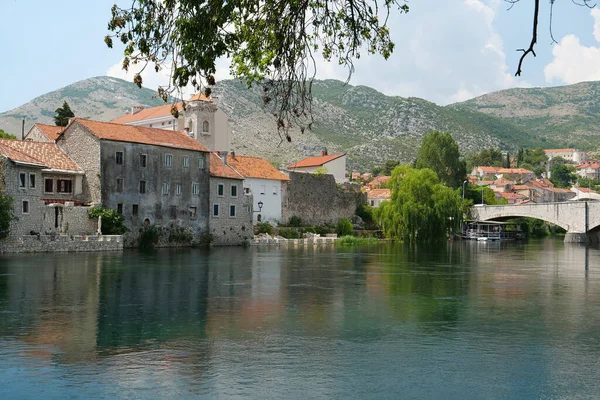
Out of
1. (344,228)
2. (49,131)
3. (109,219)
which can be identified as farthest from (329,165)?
(109,219)

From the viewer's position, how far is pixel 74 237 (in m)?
44.9

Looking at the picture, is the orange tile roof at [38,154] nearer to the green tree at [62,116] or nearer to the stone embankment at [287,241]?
the stone embankment at [287,241]

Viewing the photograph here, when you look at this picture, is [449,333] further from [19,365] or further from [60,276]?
[60,276]

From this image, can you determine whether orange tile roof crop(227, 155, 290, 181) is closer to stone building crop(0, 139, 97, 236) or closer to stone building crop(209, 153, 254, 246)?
stone building crop(209, 153, 254, 246)

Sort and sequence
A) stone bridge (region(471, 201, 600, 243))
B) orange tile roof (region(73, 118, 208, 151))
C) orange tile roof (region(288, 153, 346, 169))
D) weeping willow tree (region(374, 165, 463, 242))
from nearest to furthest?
orange tile roof (region(73, 118, 208, 151))
weeping willow tree (region(374, 165, 463, 242))
stone bridge (region(471, 201, 600, 243))
orange tile roof (region(288, 153, 346, 169))

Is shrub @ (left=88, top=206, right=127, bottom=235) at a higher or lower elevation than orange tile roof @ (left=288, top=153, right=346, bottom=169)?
lower

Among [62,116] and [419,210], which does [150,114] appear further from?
[419,210]

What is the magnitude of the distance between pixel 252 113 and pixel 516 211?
9009 centimetres

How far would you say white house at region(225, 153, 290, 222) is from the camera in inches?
2697

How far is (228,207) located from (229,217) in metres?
0.88

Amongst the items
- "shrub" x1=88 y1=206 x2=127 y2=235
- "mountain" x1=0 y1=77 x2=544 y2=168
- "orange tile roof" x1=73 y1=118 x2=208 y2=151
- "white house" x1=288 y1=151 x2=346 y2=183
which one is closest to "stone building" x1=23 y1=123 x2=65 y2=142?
"orange tile roof" x1=73 y1=118 x2=208 y2=151

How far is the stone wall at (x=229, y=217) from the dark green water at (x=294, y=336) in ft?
87.8

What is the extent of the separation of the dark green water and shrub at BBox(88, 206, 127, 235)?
623 inches

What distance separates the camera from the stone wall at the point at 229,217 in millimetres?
58719
